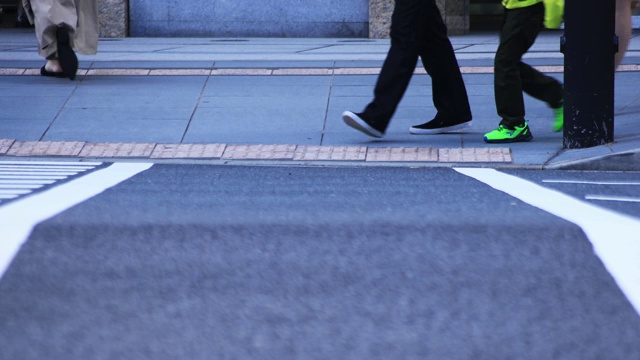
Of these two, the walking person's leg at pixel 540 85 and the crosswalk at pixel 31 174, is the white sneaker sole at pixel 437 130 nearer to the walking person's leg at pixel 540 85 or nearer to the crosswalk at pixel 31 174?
the walking person's leg at pixel 540 85

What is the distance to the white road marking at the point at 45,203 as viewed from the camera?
190 inches

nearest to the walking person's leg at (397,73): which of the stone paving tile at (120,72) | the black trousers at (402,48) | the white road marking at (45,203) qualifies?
the black trousers at (402,48)

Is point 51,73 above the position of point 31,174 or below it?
below

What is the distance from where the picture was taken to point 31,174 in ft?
22.8

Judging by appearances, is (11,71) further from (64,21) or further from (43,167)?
(43,167)

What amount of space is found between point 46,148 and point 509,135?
2861 mm

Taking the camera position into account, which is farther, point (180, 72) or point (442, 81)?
point (180, 72)

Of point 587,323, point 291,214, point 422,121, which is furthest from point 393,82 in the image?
point 587,323

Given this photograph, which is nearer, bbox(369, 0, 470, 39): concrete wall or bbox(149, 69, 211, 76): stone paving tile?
bbox(149, 69, 211, 76): stone paving tile

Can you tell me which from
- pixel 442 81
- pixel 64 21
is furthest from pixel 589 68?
pixel 64 21

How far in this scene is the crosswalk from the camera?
6195 millimetres

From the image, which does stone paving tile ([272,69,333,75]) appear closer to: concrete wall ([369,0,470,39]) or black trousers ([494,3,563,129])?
black trousers ([494,3,563,129])

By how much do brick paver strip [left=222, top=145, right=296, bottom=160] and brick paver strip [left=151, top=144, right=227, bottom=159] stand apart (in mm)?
61

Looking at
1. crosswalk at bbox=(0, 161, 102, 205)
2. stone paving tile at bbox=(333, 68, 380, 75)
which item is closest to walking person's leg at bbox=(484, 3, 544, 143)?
stone paving tile at bbox=(333, 68, 380, 75)
